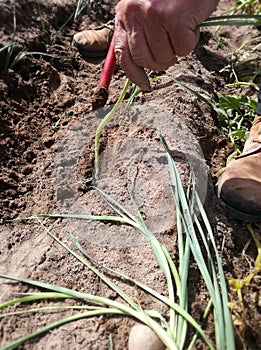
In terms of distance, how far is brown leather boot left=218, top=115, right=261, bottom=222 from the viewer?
1.72 metres

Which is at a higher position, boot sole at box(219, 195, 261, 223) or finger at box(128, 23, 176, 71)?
finger at box(128, 23, 176, 71)

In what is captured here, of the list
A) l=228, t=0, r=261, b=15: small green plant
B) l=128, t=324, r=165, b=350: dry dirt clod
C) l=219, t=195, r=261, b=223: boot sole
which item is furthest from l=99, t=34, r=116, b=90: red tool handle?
l=228, t=0, r=261, b=15: small green plant

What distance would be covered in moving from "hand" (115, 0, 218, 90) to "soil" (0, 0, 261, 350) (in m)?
0.49

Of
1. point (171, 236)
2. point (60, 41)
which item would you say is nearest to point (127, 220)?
point (171, 236)

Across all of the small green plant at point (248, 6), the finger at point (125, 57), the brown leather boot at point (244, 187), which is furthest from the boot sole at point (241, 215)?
the small green plant at point (248, 6)

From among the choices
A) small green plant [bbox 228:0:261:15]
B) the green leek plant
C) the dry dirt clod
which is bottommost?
the dry dirt clod

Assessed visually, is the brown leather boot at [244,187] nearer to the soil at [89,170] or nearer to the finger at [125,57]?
the soil at [89,170]

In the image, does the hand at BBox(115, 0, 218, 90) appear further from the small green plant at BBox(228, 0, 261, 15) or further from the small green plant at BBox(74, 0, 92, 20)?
the small green plant at BBox(228, 0, 261, 15)

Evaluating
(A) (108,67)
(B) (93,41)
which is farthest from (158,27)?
(B) (93,41)

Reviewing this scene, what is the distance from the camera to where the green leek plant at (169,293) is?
1.26 metres

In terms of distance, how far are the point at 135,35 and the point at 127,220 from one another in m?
0.55

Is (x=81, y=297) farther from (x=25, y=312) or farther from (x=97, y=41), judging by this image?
(x=97, y=41)

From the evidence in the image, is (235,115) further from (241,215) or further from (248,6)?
(248,6)

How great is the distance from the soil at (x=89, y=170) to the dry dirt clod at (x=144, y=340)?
35 millimetres
